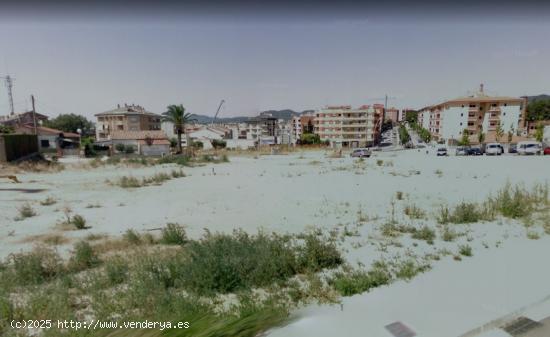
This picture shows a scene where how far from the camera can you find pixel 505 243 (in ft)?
16.3

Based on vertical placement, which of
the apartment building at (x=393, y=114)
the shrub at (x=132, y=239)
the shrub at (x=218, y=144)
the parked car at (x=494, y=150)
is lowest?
the shrub at (x=132, y=239)

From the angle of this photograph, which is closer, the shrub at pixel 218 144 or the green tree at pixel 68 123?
the shrub at pixel 218 144

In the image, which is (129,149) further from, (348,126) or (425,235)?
(348,126)

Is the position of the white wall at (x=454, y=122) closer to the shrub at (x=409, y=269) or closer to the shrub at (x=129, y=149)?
the shrub at (x=129, y=149)

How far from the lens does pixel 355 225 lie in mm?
6844

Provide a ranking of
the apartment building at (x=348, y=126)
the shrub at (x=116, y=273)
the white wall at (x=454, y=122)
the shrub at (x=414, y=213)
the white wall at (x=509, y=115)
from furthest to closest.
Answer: the apartment building at (x=348, y=126)
the white wall at (x=454, y=122)
the white wall at (x=509, y=115)
the shrub at (x=414, y=213)
the shrub at (x=116, y=273)

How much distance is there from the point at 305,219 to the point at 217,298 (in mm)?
4563

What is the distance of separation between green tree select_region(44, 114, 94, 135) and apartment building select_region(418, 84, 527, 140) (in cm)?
9431

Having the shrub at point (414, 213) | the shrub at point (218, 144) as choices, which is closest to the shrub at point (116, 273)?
the shrub at point (414, 213)

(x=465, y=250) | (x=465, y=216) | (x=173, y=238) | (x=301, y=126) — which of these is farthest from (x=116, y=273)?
(x=301, y=126)

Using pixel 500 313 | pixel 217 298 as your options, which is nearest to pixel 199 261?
pixel 217 298

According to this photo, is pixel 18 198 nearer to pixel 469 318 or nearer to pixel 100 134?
pixel 469 318

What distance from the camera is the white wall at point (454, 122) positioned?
206ft

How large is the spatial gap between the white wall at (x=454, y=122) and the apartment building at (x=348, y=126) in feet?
57.0
